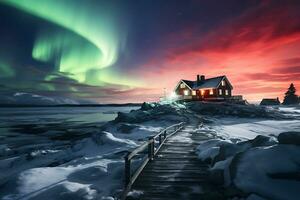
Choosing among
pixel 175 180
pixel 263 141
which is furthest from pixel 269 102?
pixel 175 180

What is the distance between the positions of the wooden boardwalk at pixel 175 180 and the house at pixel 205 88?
43087mm

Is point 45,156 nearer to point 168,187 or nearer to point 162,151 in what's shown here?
point 162,151

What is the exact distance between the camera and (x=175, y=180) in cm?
770

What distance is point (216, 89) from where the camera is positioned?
181 ft

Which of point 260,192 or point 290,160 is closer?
point 260,192

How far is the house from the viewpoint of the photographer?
5469cm

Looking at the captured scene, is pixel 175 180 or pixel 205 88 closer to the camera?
pixel 175 180

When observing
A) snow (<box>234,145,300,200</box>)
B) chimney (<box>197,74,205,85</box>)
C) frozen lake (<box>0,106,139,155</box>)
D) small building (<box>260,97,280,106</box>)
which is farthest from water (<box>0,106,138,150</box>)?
small building (<box>260,97,280,106</box>)

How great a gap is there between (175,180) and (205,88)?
51.3 metres

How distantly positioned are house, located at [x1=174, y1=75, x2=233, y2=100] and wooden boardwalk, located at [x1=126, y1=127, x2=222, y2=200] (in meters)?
43.1

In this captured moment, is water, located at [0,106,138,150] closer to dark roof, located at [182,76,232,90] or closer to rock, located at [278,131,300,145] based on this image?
dark roof, located at [182,76,232,90]

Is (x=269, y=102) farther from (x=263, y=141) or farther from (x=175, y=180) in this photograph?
(x=175, y=180)

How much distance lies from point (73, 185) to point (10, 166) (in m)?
12.5

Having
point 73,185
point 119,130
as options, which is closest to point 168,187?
point 73,185
